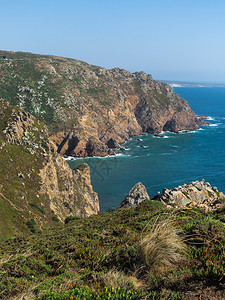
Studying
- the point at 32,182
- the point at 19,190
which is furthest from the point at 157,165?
the point at 19,190

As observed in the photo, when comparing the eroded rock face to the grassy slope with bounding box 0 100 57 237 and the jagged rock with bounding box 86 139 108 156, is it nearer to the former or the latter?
the grassy slope with bounding box 0 100 57 237

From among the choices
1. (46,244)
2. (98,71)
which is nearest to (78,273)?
(46,244)

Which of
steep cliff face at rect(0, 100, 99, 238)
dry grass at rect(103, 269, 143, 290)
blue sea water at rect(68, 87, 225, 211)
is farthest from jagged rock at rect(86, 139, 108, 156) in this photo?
dry grass at rect(103, 269, 143, 290)

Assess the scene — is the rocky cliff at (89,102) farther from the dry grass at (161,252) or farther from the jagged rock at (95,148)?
the dry grass at (161,252)

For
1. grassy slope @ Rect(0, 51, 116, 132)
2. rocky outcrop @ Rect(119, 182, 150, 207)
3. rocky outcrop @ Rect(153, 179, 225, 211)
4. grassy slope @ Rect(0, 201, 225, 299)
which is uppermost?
grassy slope @ Rect(0, 51, 116, 132)

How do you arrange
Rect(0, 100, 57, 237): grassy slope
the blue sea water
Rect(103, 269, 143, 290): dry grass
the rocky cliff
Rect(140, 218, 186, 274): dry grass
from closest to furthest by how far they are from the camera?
Rect(103, 269, 143, 290): dry grass
Rect(140, 218, 186, 274): dry grass
Rect(0, 100, 57, 237): grassy slope
the blue sea water
the rocky cliff

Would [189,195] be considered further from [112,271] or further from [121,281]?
[121,281]

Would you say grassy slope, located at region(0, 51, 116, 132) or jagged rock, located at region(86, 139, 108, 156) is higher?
grassy slope, located at region(0, 51, 116, 132)

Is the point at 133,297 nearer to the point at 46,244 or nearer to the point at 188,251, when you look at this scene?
the point at 188,251

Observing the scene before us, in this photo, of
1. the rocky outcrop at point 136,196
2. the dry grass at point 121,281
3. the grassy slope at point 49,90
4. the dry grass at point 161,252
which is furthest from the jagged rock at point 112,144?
the dry grass at point 121,281
